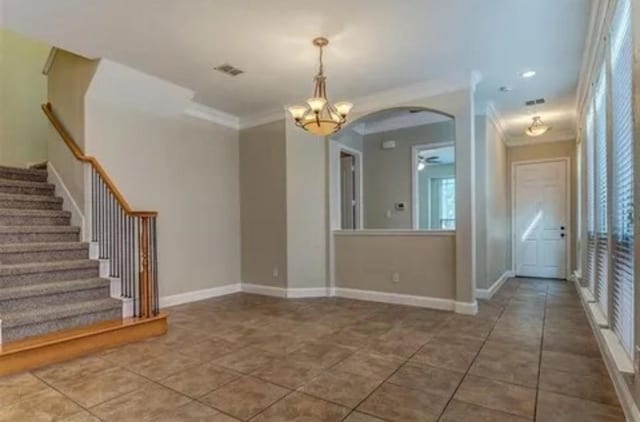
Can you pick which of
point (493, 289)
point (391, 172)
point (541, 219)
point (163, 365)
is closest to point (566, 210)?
point (541, 219)

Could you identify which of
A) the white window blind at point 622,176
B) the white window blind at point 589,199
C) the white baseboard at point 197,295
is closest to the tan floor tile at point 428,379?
the white window blind at point 622,176

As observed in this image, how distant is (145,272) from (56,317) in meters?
0.78

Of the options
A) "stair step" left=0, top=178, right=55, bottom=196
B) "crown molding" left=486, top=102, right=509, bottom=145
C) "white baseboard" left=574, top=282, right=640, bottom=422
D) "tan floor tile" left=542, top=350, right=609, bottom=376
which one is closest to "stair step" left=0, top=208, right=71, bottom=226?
"stair step" left=0, top=178, right=55, bottom=196

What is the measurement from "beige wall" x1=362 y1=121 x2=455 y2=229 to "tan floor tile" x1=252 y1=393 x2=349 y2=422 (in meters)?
4.62

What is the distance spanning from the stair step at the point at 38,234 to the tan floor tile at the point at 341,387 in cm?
A: 323

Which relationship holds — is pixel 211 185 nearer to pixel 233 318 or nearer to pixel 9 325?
pixel 233 318

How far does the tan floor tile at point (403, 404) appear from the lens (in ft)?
6.85

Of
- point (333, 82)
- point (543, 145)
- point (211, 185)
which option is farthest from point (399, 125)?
point (211, 185)

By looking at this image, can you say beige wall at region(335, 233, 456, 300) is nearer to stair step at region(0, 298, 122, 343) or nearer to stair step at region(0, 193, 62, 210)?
stair step at region(0, 298, 122, 343)

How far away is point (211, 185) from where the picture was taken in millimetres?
5516

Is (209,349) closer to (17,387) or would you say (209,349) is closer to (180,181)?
(17,387)

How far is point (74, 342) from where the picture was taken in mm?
3018

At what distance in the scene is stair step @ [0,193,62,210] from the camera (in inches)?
159

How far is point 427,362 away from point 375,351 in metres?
0.45
